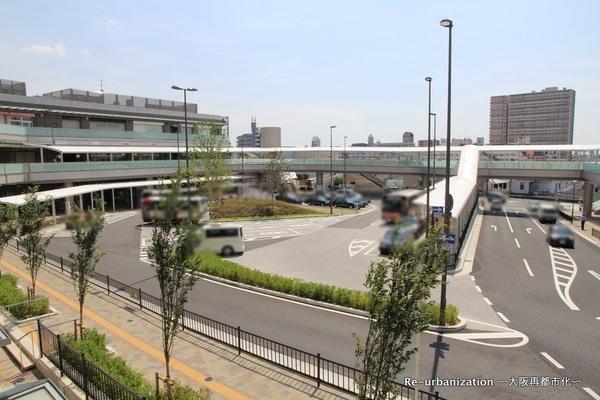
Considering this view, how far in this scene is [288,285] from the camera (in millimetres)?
17844

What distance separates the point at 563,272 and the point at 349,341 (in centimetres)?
1566

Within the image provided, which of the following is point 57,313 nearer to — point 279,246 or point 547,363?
point 279,246

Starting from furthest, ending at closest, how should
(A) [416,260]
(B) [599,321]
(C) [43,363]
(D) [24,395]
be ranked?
1. (B) [599,321]
2. (C) [43,363]
3. (D) [24,395]
4. (A) [416,260]

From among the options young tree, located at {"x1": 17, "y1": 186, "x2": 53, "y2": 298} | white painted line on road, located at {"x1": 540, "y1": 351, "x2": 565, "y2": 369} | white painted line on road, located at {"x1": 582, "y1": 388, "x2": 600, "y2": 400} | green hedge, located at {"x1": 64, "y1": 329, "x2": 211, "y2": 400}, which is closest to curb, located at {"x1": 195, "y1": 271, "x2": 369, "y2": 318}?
white painted line on road, located at {"x1": 540, "y1": 351, "x2": 565, "y2": 369}

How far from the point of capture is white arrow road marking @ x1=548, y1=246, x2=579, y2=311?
698 inches

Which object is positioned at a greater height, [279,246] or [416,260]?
[416,260]

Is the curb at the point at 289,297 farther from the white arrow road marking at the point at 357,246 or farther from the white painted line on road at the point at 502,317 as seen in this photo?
the white arrow road marking at the point at 357,246

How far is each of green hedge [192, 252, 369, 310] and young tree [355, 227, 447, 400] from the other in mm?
7820

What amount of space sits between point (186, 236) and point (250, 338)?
21.7 feet

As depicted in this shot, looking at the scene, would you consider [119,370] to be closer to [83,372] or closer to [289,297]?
[83,372]

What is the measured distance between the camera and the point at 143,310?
1591 cm

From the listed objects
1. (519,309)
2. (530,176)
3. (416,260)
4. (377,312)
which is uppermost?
(530,176)

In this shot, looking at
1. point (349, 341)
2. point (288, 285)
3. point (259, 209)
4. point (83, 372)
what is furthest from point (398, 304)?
point (259, 209)

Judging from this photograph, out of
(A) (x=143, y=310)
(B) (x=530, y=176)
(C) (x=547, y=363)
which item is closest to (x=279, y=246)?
(A) (x=143, y=310)
